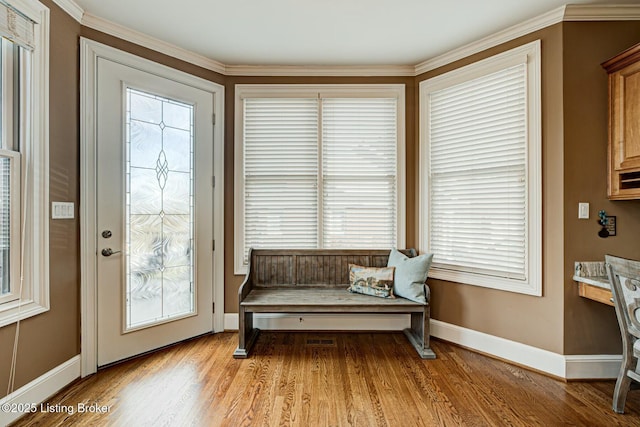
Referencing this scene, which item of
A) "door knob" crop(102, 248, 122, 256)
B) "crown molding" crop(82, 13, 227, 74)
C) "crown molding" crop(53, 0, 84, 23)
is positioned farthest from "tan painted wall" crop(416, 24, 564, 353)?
"crown molding" crop(53, 0, 84, 23)

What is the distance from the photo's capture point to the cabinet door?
204cm

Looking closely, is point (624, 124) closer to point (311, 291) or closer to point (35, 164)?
point (311, 291)

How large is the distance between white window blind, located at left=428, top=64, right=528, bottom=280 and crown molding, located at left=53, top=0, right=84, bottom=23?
2869mm

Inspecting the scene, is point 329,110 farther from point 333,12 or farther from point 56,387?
point 56,387

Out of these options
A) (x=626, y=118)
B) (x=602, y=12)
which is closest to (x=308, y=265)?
(x=626, y=118)

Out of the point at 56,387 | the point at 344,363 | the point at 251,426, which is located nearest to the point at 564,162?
the point at 344,363

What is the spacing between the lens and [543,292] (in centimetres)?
237

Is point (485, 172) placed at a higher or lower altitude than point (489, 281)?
higher

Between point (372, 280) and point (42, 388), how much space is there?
7.86 feet

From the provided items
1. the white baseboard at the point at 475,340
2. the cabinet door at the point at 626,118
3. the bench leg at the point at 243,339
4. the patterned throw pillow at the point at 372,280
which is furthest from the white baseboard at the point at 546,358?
the bench leg at the point at 243,339

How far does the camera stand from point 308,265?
3.11 m

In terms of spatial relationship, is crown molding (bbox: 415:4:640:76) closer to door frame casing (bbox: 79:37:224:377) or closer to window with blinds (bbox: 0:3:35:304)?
door frame casing (bbox: 79:37:224:377)

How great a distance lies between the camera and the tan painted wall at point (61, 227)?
6.58 ft

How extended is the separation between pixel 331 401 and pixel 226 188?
2071 millimetres
